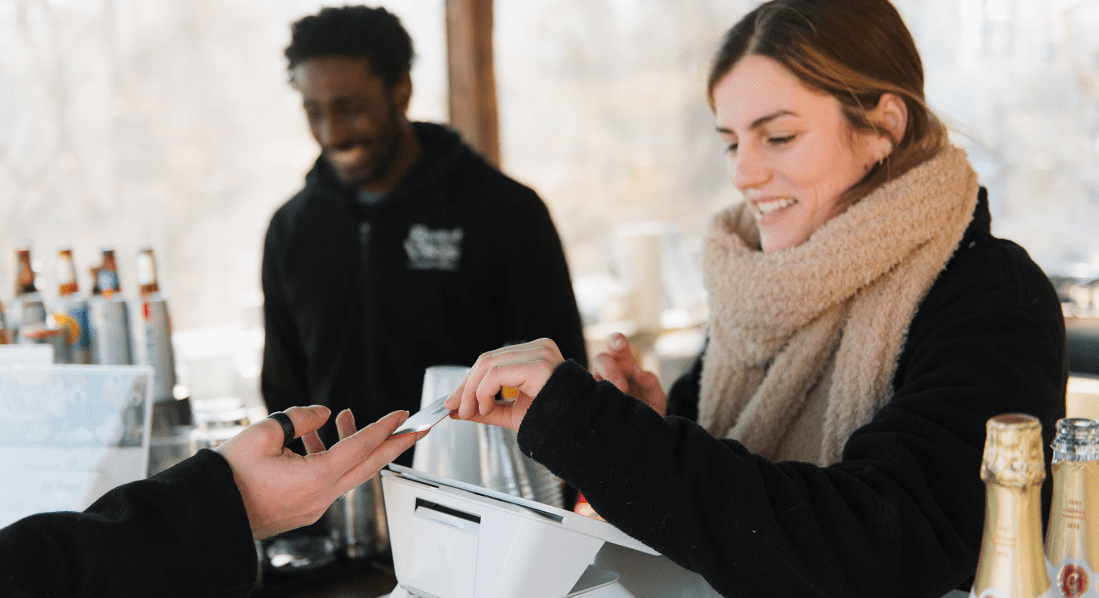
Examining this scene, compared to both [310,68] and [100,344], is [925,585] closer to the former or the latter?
[100,344]

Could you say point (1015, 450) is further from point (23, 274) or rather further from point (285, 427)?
point (23, 274)

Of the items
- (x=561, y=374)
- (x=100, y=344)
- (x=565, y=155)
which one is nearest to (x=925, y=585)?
(x=561, y=374)

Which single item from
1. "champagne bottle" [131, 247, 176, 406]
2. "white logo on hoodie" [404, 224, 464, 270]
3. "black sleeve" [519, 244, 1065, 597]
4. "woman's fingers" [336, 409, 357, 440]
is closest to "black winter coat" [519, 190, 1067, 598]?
"black sleeve" [519, 244, 1065, 597]

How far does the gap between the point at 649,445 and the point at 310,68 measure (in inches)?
54.2

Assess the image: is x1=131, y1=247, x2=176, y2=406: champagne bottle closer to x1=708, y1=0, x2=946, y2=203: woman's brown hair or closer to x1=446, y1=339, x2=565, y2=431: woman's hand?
x1=446, y1=339, x2=565, y2=431: woman's hand

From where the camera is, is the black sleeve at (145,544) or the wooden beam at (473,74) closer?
the black sleeve at (145,544)

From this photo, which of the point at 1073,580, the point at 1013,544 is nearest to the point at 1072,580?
the point at 1073,580

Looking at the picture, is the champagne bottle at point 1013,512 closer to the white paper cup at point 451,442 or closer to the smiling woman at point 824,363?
the smiling woman at point 824,363

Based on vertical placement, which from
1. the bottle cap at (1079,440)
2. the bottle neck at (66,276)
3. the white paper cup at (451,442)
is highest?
the bottle neck at (66,276)

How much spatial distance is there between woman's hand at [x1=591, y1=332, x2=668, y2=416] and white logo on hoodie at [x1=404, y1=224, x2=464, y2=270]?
2.60 ft

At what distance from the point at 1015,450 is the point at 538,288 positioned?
134 centimetres

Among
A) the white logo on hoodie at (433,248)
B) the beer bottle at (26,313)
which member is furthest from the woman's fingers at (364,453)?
the white logo on hoodie at (433,248)

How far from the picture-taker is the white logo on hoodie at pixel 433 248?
1.86 meters

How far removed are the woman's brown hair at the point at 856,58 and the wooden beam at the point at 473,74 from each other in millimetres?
1883
